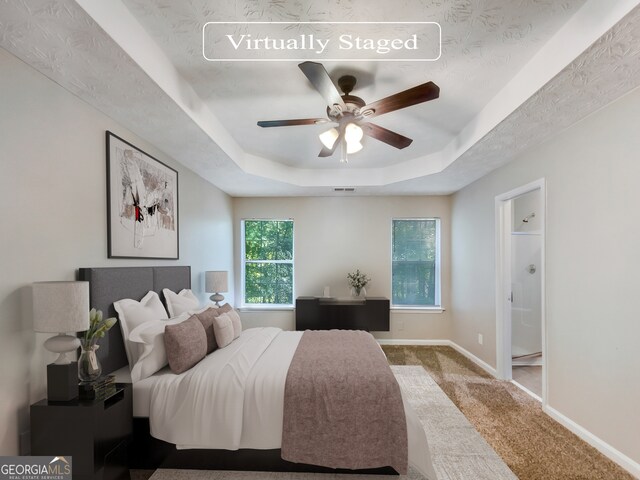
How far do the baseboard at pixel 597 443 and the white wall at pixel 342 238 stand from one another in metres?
2.48

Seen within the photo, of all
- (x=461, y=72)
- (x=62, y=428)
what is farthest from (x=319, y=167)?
(x=62, y=428)

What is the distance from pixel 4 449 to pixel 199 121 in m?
2.23

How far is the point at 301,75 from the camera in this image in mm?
2207

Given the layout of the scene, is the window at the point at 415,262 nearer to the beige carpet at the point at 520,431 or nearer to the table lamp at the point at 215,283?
the beige carpet at the point at 520,431

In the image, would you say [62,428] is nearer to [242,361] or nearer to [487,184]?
[242,361]

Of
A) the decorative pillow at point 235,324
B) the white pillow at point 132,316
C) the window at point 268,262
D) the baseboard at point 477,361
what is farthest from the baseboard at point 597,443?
the window at point 268,262

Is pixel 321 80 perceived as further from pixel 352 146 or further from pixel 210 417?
pixel 210 417

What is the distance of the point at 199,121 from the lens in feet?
8.26

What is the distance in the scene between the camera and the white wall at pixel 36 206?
5.25 feet

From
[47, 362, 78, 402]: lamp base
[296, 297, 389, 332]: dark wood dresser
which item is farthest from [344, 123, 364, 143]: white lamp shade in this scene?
[296, 297, 389, 332]: dark wood dresser

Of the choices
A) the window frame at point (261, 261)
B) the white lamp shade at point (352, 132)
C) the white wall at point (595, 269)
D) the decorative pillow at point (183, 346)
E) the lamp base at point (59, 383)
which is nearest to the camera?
the lamp base at point (59, 383)

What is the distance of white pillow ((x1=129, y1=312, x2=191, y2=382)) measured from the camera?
208cm

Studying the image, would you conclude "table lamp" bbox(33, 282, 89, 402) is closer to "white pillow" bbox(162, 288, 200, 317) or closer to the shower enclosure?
"white pillow" bbox(162, 288, 200, 317)

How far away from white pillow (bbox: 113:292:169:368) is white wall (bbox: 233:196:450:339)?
9.11 feet
